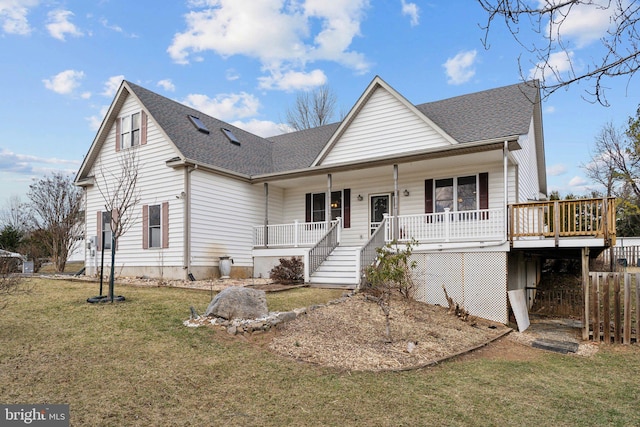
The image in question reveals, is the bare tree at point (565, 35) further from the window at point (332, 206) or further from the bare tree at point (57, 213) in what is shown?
the bare tree at point (57, 213)

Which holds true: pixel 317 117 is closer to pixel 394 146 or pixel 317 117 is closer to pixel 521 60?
pixel 394 146

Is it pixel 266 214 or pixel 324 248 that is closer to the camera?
pixel 324 248

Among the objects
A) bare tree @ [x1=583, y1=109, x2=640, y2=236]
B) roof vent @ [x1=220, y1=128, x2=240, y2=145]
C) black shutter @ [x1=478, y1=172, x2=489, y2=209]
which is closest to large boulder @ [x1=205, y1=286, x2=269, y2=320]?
black shutter @ [x1=478, y1=172, x2=489, y2=209]

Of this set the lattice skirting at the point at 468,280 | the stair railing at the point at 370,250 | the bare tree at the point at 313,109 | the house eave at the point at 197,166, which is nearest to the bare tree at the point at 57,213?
the house eave at the point at 197,166

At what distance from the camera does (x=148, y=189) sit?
1568 centimetres

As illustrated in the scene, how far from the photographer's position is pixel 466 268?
11.0m

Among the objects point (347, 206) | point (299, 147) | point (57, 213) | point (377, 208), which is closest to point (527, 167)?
point (377, 208)

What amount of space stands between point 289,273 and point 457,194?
6.25 m

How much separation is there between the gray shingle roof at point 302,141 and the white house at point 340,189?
0.07m

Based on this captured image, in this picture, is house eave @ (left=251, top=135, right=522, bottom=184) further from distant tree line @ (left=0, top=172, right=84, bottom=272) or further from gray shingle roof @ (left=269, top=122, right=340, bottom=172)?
distant tree line @ (left=0, top=172, right=84, bottom=272)

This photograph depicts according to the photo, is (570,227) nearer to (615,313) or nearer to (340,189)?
(615,313)

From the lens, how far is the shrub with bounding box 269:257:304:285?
12.9m

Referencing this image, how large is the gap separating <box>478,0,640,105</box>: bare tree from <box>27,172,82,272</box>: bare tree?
80.4 feet

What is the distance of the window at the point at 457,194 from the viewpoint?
546 inches
